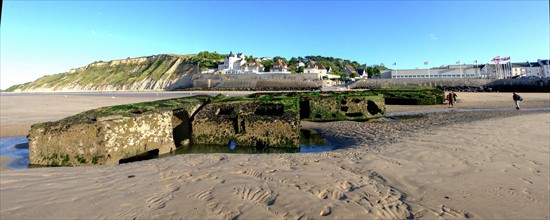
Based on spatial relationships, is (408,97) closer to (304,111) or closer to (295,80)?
(304,111)

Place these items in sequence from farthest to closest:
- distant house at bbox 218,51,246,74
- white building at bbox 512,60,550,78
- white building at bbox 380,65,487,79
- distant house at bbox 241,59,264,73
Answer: distant house at bbox 218,51,246,74, distant house at bbox 241,59,264,73, white building at bbox 512,60,550,78, white building at bbox 380,65,487,79

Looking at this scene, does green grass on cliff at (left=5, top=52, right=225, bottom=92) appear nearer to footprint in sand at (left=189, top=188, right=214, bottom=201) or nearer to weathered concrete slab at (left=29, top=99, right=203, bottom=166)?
weathered concrete slab at (left=29, top=99, right=203, bottom=166)

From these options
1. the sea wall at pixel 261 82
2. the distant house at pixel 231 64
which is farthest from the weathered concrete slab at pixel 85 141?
the distant house at pixel 231 64

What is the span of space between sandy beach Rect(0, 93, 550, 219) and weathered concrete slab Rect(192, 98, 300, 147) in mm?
2057

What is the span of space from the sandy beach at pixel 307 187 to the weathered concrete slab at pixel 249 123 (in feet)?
6.75

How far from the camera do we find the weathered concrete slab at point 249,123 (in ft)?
27.9

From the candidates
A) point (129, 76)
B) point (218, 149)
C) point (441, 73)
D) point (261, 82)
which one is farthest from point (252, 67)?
point (218, 149)

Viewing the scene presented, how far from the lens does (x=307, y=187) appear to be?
4203 mm

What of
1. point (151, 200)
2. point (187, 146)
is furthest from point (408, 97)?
point (151, 200)

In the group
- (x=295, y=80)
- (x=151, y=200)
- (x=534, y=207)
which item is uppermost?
(x=295, y=80)

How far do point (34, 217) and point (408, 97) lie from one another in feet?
86.0

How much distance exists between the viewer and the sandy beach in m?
3.44

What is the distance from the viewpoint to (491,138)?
7824 mm

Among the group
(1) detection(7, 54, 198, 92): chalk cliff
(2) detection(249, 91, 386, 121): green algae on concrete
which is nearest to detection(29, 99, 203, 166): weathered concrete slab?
(2) detection(249, 91, 386, 121): green algae on concrete
